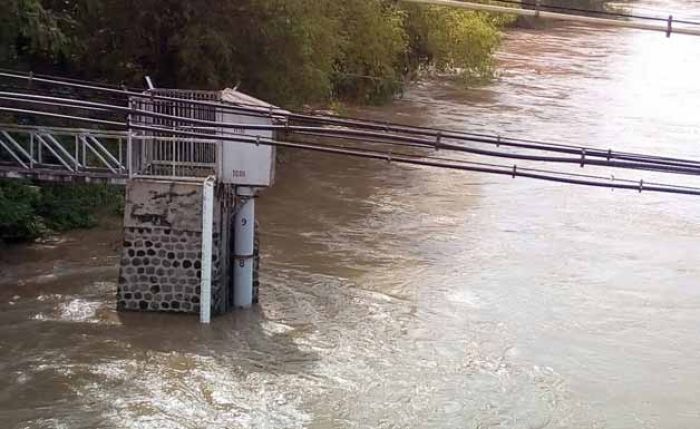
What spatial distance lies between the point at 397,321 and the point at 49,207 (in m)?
9.25

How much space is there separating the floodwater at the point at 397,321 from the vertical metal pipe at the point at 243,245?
0.51 metres

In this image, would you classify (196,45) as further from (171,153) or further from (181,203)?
(181,203)

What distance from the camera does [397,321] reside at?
66.9 ft

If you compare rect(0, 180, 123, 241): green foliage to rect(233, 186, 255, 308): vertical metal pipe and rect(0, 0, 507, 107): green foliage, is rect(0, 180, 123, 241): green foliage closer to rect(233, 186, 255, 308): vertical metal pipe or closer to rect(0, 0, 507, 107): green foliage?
rect(0, 0, 507, 107): green foliage

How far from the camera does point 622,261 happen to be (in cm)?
2484

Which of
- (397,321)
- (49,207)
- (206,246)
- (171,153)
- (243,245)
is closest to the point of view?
(206,246)

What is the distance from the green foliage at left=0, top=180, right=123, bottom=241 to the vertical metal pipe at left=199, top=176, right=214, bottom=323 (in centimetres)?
547

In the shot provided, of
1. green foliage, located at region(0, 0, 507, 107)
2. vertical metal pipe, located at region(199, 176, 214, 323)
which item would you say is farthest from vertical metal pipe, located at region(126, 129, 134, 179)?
green foliage, located at region(0, 0, 507, 107)

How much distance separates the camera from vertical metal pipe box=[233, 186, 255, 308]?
784 inches

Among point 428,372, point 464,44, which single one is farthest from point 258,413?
point 464,44

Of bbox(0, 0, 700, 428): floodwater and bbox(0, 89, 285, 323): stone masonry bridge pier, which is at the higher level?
bbox(0, 89, 285, 323): stone masonry bridge pier

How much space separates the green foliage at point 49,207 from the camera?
22.7m

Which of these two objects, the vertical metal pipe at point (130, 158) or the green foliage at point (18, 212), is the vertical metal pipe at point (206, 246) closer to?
the vertical metal pipe at point (130, 158)

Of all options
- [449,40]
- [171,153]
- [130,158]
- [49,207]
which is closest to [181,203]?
[130,158]
